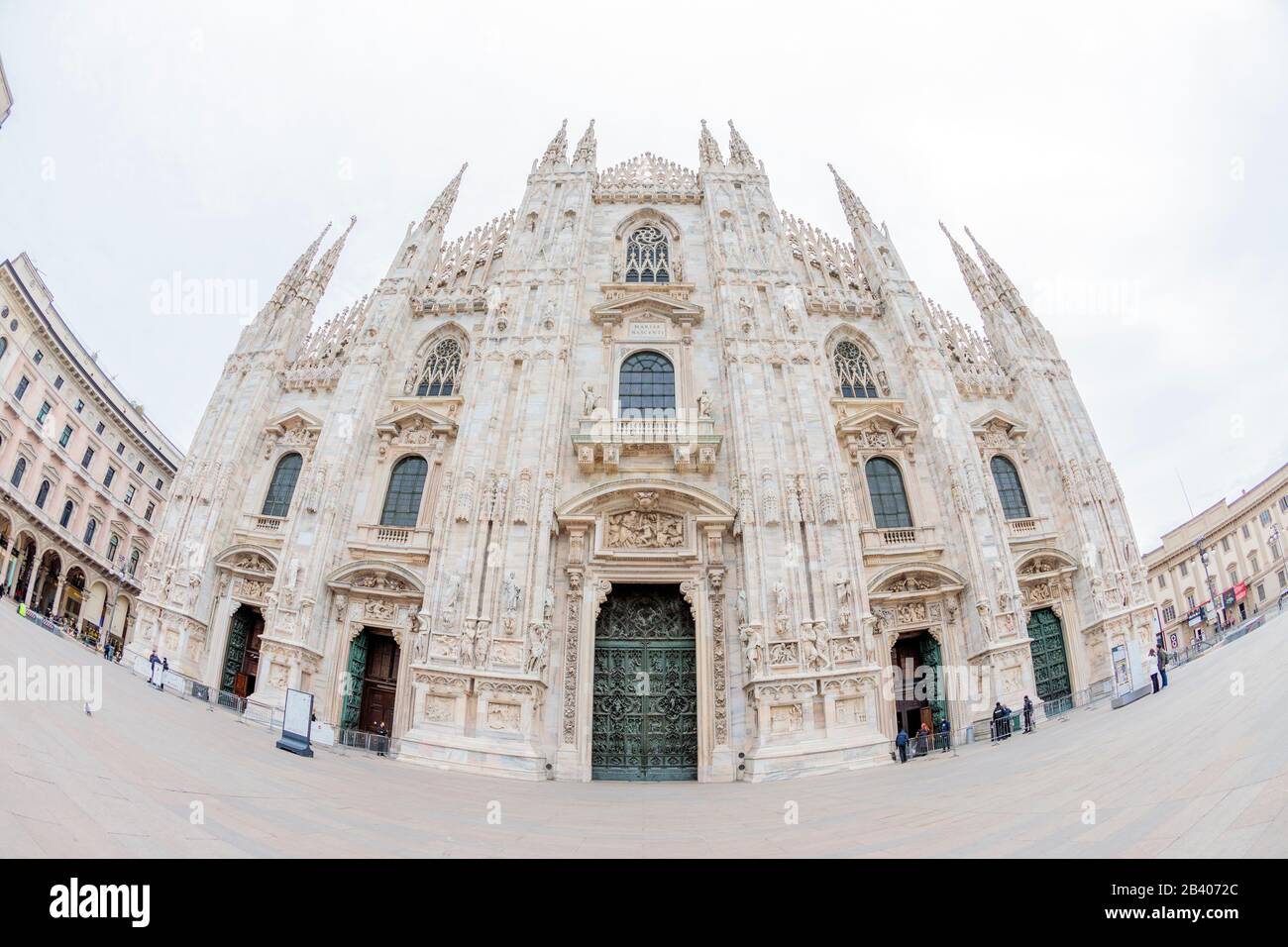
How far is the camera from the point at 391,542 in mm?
19312

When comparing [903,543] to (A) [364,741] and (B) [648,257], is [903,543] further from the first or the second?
(A) [364,741]

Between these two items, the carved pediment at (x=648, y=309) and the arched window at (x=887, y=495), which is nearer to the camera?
the arched window at (x=887, y=495)

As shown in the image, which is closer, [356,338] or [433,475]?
[433,475]

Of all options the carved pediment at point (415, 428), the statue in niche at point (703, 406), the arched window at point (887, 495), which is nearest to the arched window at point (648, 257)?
the statue in niche at point (703, 406)

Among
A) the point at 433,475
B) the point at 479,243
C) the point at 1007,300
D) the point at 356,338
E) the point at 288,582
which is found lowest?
the point at 288,582

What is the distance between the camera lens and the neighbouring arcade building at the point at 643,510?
52.7 ft

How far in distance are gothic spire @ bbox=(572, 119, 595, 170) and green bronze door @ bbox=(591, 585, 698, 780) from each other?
61.3ft

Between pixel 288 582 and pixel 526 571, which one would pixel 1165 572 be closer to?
pixel 526 571

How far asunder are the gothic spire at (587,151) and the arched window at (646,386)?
33.0 ft

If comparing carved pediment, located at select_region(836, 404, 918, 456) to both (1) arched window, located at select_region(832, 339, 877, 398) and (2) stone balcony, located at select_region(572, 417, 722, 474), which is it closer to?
(1) arched window, located at select_region(832, 339, 877, 398)

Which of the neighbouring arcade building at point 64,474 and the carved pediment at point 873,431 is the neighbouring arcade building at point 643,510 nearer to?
the carved pediment at point 873,431
